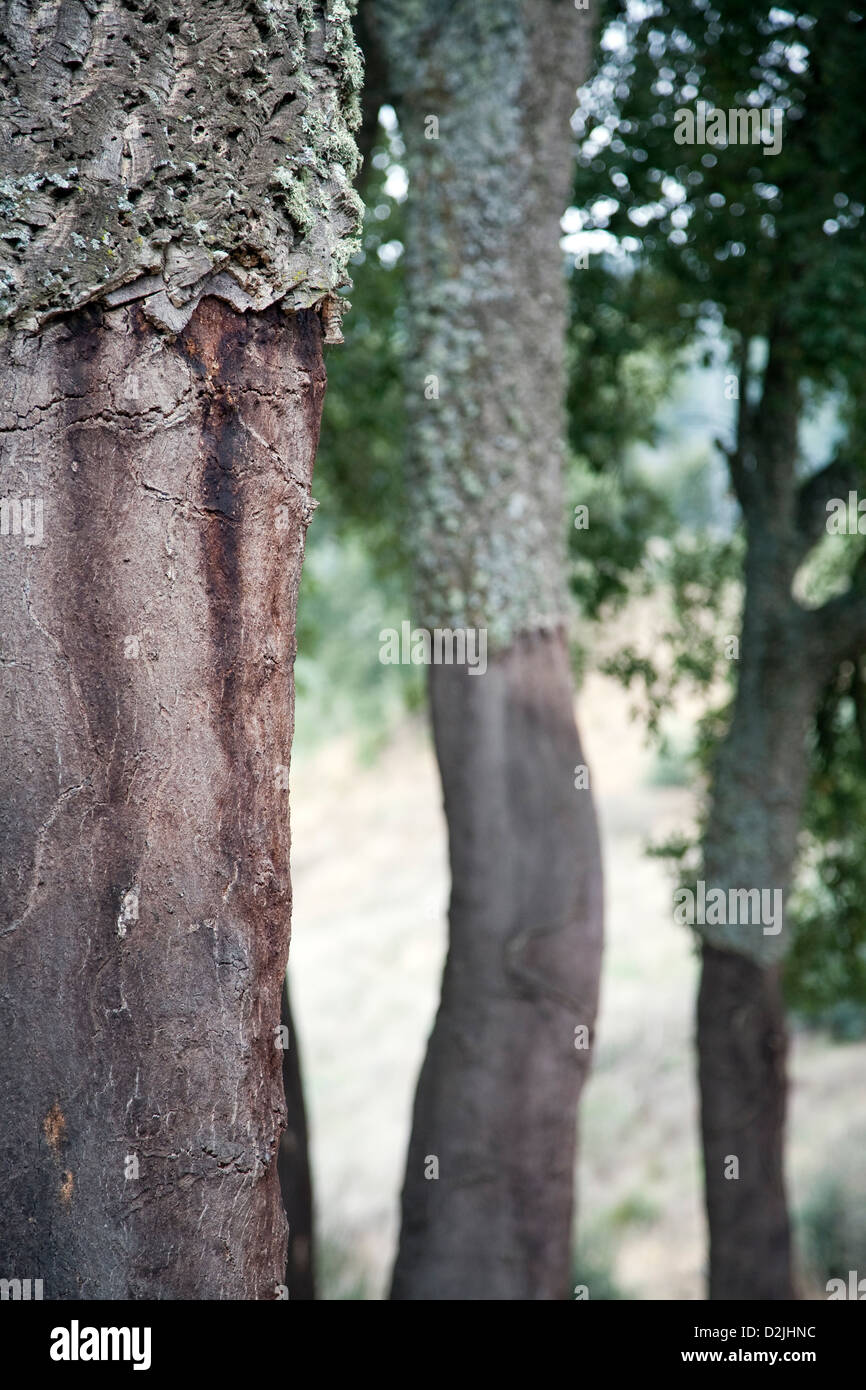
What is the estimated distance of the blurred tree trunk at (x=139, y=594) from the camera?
167cm

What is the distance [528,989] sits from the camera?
4504 millimetres

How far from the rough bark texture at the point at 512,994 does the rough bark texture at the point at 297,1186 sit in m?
0.60

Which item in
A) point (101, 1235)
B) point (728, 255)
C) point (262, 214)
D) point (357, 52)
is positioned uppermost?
point (728, 255)

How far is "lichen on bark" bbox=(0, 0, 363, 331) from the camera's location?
1648 mm

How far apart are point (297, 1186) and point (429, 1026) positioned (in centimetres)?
876

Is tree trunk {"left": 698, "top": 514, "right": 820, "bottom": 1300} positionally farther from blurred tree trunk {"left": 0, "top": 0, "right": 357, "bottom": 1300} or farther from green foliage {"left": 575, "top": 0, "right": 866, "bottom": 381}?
blurred tree trunk {"left": 0, "top": 0, "right": 357, "bottom": 1300}

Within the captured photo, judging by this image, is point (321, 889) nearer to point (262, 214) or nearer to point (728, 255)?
point (728, 255)

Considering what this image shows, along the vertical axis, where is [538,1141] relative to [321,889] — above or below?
below

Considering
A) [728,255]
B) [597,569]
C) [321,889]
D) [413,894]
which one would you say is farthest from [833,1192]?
[321,889]

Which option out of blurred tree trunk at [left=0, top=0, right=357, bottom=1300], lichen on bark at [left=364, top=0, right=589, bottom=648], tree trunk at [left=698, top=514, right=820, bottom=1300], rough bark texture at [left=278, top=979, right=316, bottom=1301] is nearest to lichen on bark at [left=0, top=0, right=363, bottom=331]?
blurred tree trunk at [left=0, top=0, right=357, bottom=1300]

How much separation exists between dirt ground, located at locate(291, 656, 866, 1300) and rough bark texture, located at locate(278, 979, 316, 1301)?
2.22 metres
